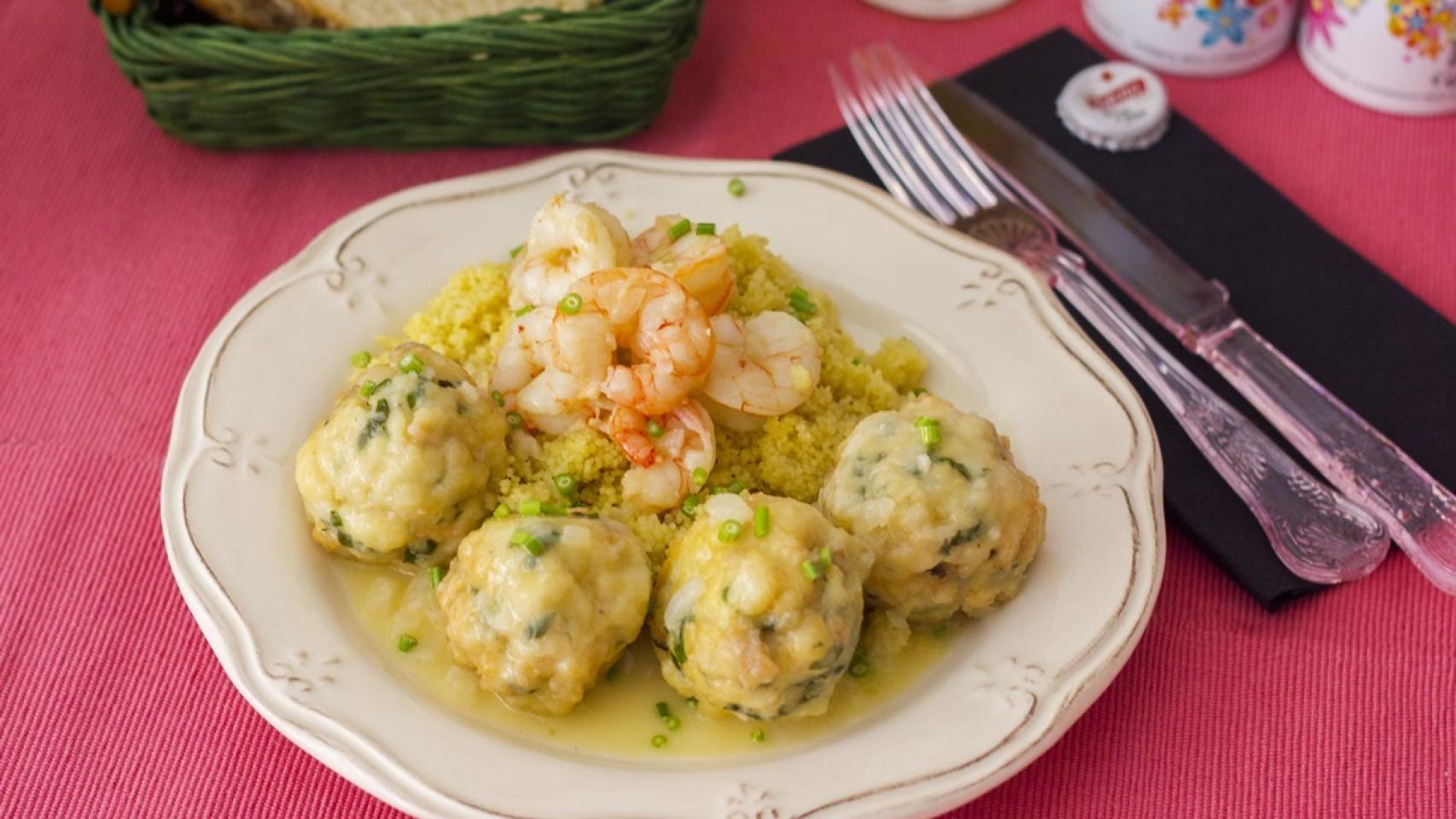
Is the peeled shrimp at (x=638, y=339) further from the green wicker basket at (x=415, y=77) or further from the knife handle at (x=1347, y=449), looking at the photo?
the knife handle at (x=1347, y=449)

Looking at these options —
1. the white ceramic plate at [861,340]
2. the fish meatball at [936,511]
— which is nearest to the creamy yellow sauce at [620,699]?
the white ceramic plate at [861,340]

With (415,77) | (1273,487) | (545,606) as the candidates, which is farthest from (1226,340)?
(415,77)

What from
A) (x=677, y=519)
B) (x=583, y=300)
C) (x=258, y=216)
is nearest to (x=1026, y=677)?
(x=677, y=519)

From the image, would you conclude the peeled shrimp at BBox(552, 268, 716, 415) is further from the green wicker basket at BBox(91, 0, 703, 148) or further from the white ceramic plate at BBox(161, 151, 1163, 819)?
the green wicker basket at BBox(91, 0, 703, 148)

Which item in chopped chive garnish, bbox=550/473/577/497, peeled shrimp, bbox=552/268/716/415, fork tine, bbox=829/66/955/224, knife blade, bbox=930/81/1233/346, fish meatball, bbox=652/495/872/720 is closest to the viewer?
fish meatball, bbox=652/495/872/720

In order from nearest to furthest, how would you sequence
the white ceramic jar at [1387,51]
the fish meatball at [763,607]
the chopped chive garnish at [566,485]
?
the fish meatball at [763,607] → the chopped chive garnish at [566,485] → the white ceramic jar at [1387,51]

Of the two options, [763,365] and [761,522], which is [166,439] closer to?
[763,365]

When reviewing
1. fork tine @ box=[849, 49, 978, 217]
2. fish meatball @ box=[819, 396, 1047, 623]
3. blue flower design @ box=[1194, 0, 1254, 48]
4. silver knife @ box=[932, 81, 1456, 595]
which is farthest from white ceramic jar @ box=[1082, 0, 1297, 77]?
fish meatball @ box=[819, 396, 1047, 623]
